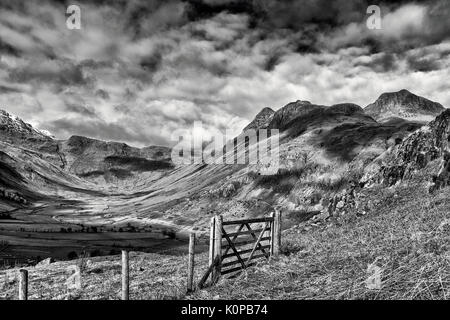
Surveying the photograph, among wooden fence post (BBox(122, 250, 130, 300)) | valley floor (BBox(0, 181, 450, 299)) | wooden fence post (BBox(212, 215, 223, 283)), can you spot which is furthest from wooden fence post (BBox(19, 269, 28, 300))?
wooden fence post (BBox(212, 215, 223, 283))

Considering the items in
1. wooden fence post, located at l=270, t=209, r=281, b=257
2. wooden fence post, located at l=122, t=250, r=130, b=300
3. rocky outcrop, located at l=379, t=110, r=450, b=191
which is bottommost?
wooden fence post, located at l=122, t=250, r=130, b=300

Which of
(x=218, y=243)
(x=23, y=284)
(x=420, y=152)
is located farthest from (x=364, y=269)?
(x=420, y=152)

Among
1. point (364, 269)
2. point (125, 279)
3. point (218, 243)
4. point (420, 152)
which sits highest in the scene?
point (420, 152)

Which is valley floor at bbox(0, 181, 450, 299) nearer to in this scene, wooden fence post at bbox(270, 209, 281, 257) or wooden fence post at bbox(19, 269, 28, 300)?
wooden fence post at bbox(270, 209, 281, 257)

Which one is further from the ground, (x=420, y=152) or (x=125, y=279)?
(x=420, y=152)

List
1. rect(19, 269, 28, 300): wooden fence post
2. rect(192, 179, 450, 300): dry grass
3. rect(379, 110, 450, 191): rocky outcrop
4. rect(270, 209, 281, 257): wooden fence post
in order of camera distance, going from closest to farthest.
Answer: rect(192, 179, 450, 300): dry grass
rect(19, 269, 28, 300): wooden fence post
rect(270, 209, 281, 257): wooden fence post
rect(379, 110, 450, 191): rocky outcrop

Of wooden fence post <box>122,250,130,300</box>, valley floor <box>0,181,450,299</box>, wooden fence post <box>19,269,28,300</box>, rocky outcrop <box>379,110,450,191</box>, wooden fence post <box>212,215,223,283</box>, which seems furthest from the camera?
rocky outcrop <box>379,110,450,191</box>

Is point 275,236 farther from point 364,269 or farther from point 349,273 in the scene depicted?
point 364,269

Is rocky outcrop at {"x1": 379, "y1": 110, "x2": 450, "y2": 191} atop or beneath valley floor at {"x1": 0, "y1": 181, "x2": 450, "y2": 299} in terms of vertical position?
atop

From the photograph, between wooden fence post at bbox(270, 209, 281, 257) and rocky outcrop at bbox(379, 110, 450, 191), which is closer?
wooden fence post at bbox(270, 209, 281, 257)

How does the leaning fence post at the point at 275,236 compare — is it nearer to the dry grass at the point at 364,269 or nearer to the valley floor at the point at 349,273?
the valley floor at the point at 349,273

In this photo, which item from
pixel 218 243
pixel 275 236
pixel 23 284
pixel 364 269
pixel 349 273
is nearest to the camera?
pixel 23 284

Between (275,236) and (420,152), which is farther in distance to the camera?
(420,152)
